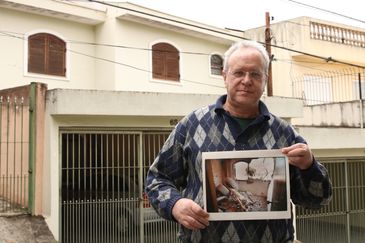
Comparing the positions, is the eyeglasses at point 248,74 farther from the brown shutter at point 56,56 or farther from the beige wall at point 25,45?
the brown shutter at point 56,56

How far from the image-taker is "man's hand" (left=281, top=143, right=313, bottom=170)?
188cm

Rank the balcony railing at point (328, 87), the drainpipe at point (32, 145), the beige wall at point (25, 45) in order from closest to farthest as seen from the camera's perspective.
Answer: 1. the drainpipe at point (32, 145)
2. the beige wall at point (25, 45)
3. the balcony railing at point (328, 87)

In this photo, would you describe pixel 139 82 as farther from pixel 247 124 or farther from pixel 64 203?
pixel 247 124

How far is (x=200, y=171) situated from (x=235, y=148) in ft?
0.60

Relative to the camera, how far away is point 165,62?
1466 centimetres

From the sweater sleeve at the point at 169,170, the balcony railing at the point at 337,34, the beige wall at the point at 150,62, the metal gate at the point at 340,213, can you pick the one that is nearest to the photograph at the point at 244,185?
the sweater sleeve at the point at 169,170

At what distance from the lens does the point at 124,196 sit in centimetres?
751

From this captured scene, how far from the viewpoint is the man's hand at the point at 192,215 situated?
185 centimetres

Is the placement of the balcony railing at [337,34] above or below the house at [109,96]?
above

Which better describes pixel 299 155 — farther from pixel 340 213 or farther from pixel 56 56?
pixel 56 56

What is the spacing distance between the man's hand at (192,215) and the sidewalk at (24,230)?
491 centimetres

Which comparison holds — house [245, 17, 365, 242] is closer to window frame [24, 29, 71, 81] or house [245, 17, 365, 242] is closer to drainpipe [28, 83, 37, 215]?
drainpipe [28, 83, 37, 215]

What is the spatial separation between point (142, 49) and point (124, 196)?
7.42 meters

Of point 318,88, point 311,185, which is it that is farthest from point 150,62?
point 311,185
